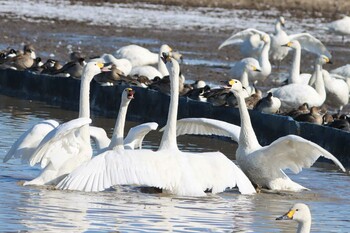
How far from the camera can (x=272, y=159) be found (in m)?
12.7

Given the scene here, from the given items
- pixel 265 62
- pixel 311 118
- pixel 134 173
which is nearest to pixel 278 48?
pixel 265 62

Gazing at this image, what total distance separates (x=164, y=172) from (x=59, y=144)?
3.85 ft

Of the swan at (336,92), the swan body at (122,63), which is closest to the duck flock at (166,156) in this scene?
the swan at (336,92)

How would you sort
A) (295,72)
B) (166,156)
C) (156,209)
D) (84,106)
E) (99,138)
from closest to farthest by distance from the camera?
1. (156,209)
2. (166,156)
3. (84,106)
4. (99,138)
5. (295,72)

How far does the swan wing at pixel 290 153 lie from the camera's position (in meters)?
12.2

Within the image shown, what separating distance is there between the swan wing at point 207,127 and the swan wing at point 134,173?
2057mm

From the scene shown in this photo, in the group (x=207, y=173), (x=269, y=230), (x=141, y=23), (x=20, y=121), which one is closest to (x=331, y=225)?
(x=269, y=230)

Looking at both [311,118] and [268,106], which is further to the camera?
[268,106]

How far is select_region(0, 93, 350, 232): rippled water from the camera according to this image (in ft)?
32.2

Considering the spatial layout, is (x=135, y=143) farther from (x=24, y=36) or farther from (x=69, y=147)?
(x=24, y=36)

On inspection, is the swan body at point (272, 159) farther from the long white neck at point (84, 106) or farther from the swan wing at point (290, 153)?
the long white neck at point (84, 106)

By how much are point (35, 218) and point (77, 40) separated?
21723mm

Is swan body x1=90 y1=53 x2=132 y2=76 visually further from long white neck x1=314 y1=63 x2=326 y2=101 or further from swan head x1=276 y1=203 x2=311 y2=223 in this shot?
swan head x1=276 y1=203 x2=311 y2=223

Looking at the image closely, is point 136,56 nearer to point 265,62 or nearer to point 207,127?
point 265,62
